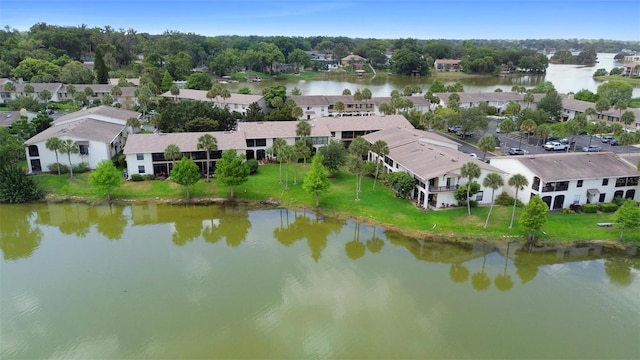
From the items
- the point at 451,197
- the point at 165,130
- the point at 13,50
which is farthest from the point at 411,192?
the point at 13,50

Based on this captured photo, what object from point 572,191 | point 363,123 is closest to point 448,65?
point 363,123

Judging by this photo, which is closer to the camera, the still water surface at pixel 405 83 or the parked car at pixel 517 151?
the parked car at pixel 517 151

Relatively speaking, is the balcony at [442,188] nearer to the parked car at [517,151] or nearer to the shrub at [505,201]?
the shrub at [505,201]

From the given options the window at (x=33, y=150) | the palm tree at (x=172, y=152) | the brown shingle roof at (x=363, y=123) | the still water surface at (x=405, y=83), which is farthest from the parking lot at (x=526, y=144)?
the still water surface at (x=405, y=83)

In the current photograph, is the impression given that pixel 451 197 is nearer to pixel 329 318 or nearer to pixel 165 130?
pixel 329 318

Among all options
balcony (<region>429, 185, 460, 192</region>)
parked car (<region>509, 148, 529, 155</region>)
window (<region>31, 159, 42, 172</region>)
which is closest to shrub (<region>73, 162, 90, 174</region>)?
window (<region>31, 159, 42, 172</region>)
